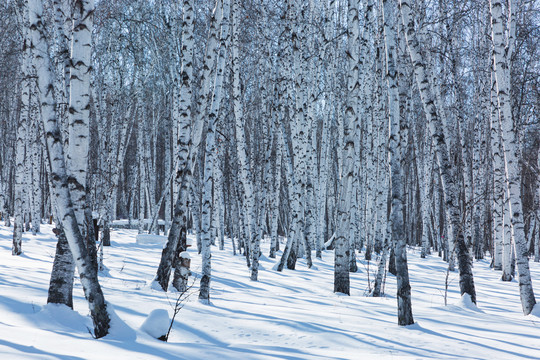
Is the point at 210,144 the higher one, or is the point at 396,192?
the point at 210,144

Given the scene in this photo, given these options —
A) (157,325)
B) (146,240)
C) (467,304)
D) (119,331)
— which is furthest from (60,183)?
(146,240)

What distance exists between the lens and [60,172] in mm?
3973

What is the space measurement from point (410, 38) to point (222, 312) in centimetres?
507

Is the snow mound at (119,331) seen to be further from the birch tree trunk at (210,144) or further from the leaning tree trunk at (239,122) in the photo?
the leaning tree trunk at (239,122)

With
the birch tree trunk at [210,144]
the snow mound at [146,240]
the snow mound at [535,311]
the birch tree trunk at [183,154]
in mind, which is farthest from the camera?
the snow mound at [146,240]

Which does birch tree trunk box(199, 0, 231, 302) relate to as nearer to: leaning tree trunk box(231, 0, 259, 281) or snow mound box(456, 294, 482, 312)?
leaning tree trunk box(231, 0, 259, 281)

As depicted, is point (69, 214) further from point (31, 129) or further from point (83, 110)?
point (31, 129)

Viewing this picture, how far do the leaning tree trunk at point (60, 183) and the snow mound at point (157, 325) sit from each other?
0.40 m

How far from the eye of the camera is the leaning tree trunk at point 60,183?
3920mm

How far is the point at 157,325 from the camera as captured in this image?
423cm

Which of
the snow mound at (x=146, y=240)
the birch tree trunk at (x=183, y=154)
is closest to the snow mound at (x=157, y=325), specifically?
the birch tree trunk at (x=183, y=154)

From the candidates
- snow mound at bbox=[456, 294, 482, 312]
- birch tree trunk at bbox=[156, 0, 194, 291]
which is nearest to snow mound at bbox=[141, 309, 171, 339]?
birch tree trunk at bbox=[156, 0, 194, 291]

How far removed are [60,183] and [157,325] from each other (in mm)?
1716

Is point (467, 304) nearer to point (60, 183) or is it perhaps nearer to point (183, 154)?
point (183, 154)
